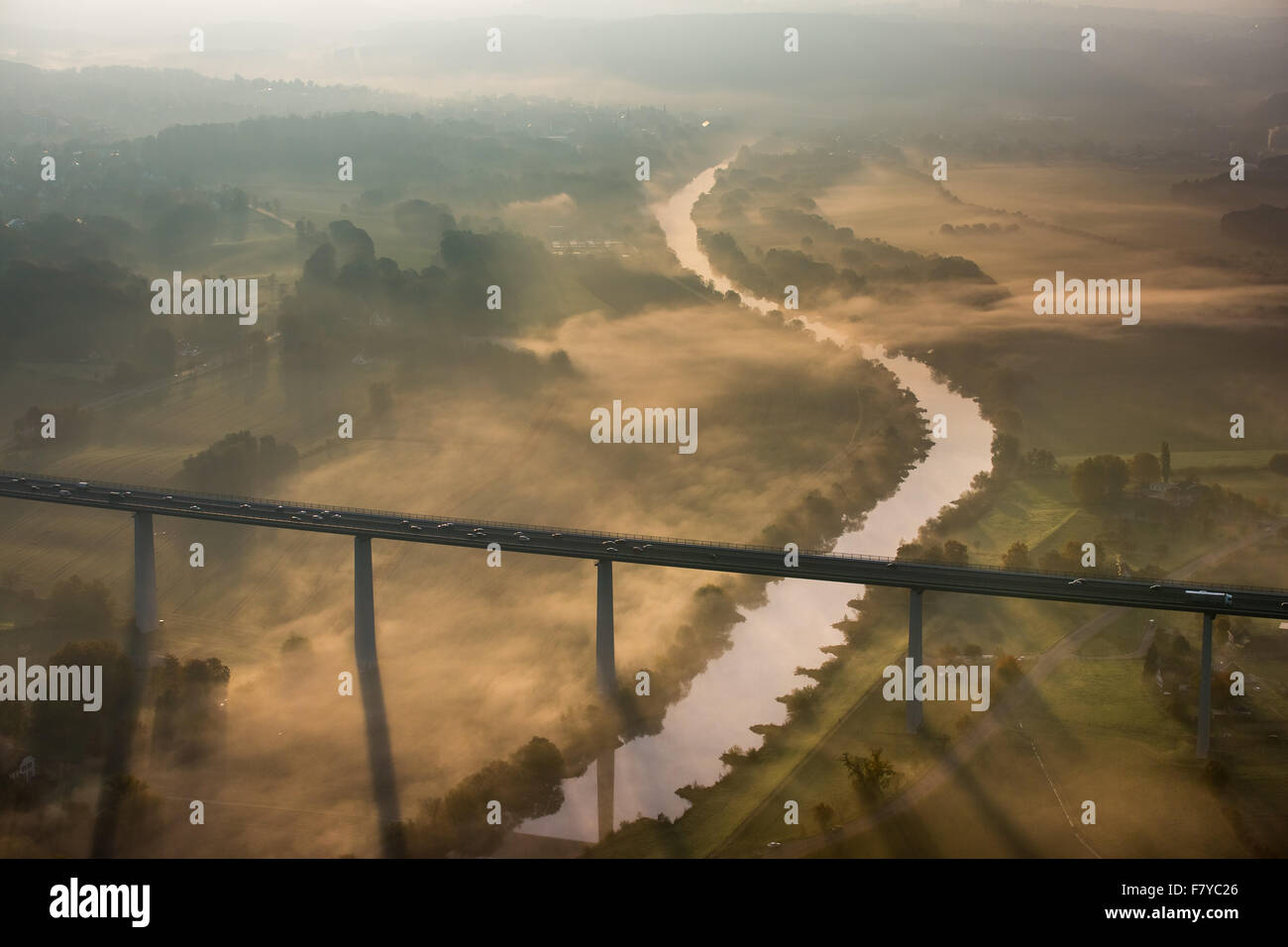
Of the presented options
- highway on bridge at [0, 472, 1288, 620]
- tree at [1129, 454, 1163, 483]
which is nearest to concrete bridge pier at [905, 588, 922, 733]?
highway on bridge at [0, 472, 1288, 620]

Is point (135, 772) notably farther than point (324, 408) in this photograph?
No

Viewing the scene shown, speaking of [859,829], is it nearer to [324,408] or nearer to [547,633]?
[547,633]

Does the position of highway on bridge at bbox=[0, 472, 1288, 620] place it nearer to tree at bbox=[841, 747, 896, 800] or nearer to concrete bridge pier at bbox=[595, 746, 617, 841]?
tree at bbox=[841, 747, 896, 800]

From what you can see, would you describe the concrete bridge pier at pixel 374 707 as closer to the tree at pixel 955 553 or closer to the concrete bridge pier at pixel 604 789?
the concrete bridge pier at pixel 604 789

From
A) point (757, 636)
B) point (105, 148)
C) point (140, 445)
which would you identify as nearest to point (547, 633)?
point (757, 636)

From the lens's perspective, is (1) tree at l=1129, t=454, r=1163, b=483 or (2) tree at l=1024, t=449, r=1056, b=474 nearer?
(1) tree at l=1129, t=454, r=1163, b=483

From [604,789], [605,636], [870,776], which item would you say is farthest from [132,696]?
[870,776]
